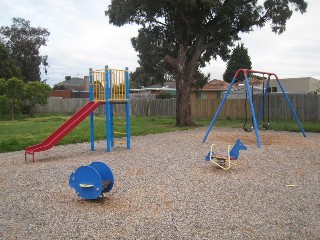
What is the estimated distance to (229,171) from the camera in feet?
27.8

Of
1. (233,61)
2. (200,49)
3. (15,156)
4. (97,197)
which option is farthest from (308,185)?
(233,61)

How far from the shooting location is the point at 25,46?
5353cm

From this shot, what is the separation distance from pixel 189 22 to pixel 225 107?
29.6 ft

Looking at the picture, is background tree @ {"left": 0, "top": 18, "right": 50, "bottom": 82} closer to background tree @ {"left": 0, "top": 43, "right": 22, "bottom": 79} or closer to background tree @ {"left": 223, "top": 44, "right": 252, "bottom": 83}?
background tree @ {"left": 0, "top": 43, "right": 22, "bottom": 79}

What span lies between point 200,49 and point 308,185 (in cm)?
1618

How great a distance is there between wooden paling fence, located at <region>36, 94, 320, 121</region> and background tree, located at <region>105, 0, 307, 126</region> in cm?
543

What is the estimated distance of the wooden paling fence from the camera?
24.9 metres

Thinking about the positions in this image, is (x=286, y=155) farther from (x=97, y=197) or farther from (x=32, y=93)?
(x=32, y=93)

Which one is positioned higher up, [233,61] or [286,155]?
[233,61]

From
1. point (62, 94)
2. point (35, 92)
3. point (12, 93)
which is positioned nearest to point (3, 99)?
point (12, 93)

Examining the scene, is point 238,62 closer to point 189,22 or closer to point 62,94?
point 62,94

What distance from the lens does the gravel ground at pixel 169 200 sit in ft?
15.4

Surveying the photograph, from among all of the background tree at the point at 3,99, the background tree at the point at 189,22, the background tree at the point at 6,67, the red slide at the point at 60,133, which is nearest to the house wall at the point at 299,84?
the background tree at the point at 189,22

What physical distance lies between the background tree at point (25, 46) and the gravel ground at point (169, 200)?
4605cm
